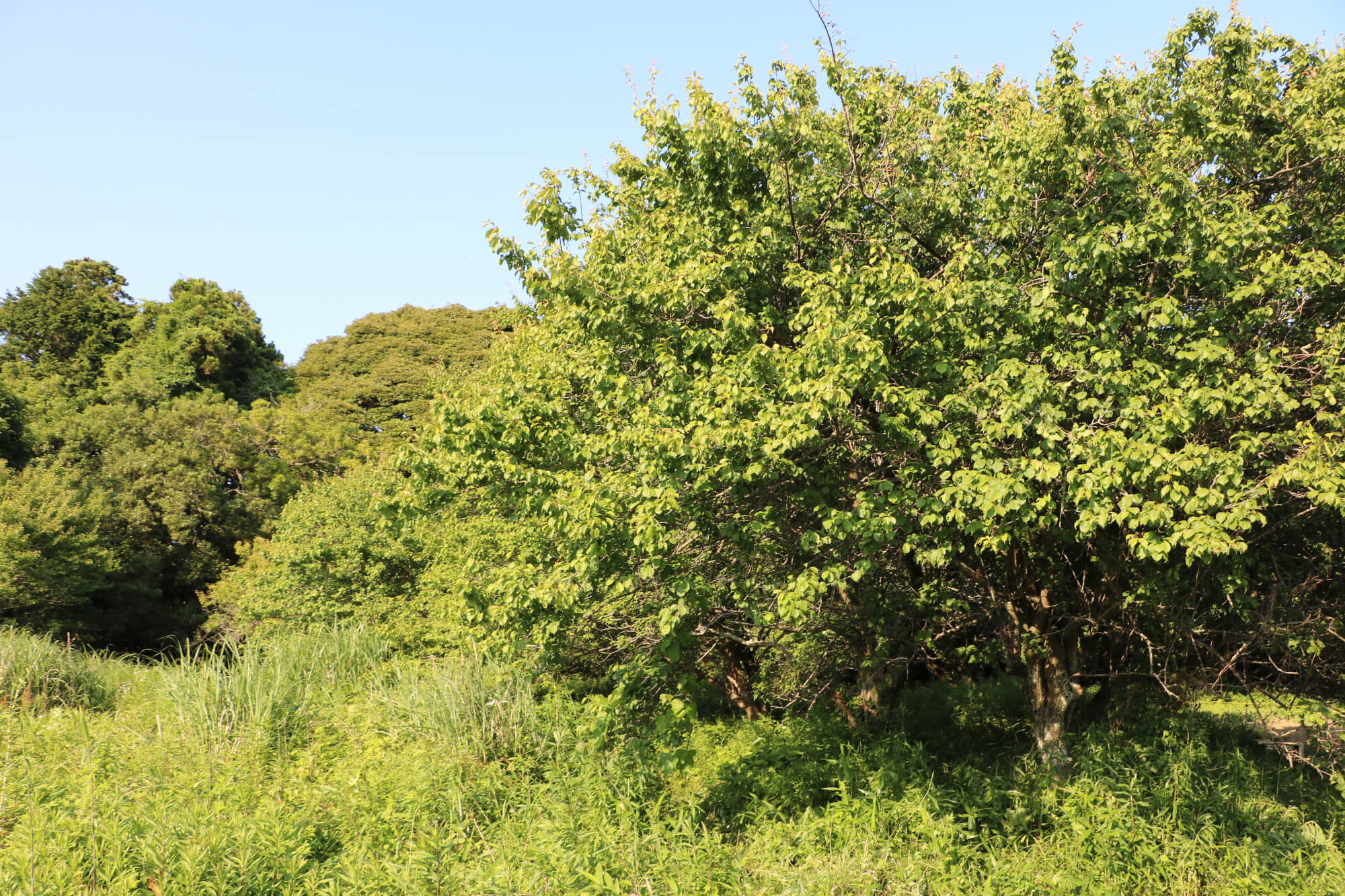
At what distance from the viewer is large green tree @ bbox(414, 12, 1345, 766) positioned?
5305 mm

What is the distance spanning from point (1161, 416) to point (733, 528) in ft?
9.63

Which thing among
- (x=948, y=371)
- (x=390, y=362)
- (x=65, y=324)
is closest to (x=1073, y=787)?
(x=948, y=371)

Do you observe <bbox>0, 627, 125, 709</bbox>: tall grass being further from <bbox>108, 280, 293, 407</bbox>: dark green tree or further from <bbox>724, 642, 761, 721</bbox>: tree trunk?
<bbox>108, 280, 293, 407</bbox>: dark green tree

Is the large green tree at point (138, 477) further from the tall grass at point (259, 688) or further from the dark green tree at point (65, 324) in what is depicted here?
the tall grass at point (259, 688)

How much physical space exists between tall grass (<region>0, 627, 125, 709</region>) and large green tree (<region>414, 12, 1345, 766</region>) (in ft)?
17.4

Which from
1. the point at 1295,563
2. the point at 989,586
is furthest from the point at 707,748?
the point at 1295,563

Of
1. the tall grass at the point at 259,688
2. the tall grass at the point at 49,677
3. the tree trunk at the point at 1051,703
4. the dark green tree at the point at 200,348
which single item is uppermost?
the dark green tree at the point at 200,348

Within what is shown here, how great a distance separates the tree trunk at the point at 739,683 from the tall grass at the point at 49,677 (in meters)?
7.37

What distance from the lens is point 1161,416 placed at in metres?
5.13

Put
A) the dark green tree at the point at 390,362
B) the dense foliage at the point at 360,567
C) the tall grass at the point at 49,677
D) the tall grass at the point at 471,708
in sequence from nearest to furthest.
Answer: the tall grass at the point at 471,708 → the tall grass at the point at 49,677 → the dense foliage at the point at 360,567 → the dark green tree at the point at 390,362

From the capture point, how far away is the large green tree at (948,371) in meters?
5.30

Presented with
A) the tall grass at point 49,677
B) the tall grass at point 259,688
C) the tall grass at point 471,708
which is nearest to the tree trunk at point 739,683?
the tall grass at point 471,708

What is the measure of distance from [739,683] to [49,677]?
318 inches

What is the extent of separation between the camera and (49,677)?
29.1 ft
